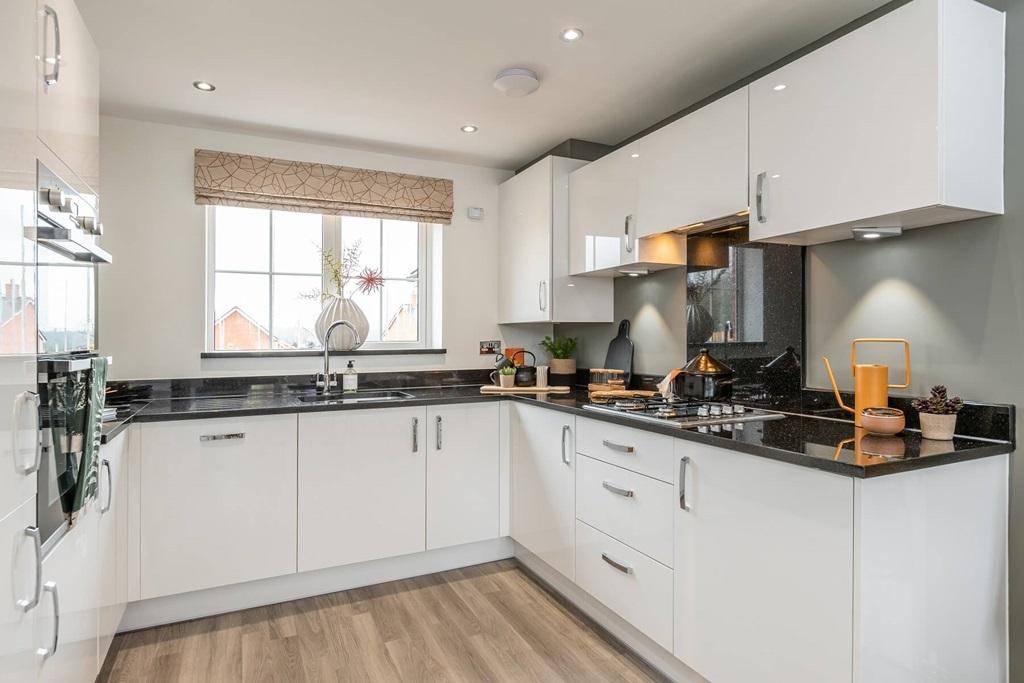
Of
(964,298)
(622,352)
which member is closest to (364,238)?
(622,352)

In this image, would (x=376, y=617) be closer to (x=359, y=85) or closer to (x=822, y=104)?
(x=359, y=85)

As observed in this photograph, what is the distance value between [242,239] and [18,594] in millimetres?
2476

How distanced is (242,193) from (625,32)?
7.00 ft

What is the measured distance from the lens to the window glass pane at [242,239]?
3.23 metres

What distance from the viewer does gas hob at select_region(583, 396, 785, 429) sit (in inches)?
81.3

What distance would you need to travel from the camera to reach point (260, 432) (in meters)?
2.58

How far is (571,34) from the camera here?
2145mm

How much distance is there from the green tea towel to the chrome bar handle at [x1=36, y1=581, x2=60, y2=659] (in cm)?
24

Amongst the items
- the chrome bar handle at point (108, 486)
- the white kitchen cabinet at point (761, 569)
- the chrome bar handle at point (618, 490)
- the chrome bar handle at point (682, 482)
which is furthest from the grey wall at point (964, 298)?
the chrome bar handle at point (108, 486)

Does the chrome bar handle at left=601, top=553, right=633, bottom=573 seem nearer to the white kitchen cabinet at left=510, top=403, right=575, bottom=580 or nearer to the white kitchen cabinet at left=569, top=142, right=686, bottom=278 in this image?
the white kitchen cabinet at left=510, top=403, right=575, bottom=580

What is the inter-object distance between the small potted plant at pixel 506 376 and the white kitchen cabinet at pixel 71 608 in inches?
79.4

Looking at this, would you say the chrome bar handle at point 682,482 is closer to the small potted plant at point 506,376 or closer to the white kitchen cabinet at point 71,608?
the small potted plant at point 506,376

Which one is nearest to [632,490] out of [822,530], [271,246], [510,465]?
[822,530]

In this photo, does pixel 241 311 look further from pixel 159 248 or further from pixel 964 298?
pixel 964 298
